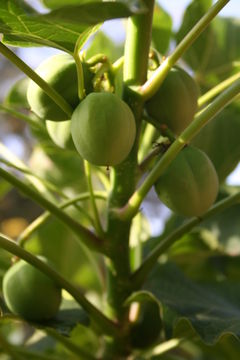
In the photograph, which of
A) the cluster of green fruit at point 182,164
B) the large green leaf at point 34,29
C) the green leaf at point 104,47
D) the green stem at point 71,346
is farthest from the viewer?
the green leaf at point 104,47

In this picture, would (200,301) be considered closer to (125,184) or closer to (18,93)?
(125,184)

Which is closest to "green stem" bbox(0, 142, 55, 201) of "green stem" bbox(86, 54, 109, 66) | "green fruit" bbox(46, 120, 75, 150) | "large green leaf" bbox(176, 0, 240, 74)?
"green fruit" bbox(46, 120, 75, 150)

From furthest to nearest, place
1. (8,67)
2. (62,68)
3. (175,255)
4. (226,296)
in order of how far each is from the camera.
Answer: (8,67) < (175,255) < (226,296) < (62,68)

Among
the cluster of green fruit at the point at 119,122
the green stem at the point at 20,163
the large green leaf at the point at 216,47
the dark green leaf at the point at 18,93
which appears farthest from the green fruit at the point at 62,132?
the large green leaf at the point at 216,47

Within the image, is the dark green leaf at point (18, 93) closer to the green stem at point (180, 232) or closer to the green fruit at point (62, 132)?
the green fruit at point (62, 132)

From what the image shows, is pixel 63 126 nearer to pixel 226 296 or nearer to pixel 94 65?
pixel 94 65

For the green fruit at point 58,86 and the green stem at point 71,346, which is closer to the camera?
the green fruit at point 58,86

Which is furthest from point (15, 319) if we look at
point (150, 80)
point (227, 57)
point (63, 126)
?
point (227, 57)
